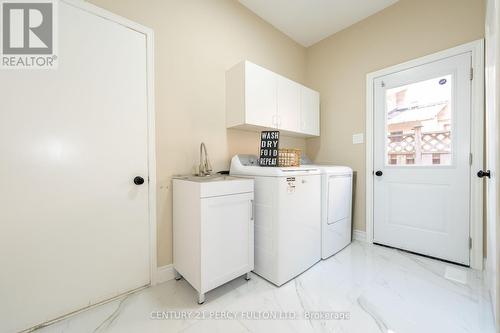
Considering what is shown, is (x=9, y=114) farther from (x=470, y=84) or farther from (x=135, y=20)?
(x=470, y=84)

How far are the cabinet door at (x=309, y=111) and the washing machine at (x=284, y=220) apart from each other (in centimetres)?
91

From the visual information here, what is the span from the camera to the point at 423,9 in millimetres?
2102

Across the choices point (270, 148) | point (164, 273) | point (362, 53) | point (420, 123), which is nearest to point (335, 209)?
point (270, 148)

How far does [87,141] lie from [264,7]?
2.31 m

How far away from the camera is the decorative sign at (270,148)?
1.90 meters

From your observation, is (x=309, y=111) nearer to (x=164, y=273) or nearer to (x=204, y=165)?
(x=204, y=165)

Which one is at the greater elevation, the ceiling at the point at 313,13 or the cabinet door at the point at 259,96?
the ceiling at the point at 313,13

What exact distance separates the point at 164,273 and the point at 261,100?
1825mm

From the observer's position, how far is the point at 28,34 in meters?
1.27

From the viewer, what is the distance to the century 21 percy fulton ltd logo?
1.20m

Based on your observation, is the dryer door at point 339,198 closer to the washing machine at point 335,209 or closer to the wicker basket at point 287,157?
the washing machine at point 335,209

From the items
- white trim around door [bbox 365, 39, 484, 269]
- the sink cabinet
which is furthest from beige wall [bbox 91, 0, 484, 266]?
the sink cabinet

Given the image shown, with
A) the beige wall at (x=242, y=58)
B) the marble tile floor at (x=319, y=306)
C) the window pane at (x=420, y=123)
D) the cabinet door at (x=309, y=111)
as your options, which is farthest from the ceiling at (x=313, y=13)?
the marble tile floor at (x=319, y=306)

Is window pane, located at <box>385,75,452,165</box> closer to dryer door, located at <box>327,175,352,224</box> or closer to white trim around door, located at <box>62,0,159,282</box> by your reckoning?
dryer door, located at <box>327,175,352,224</box>
